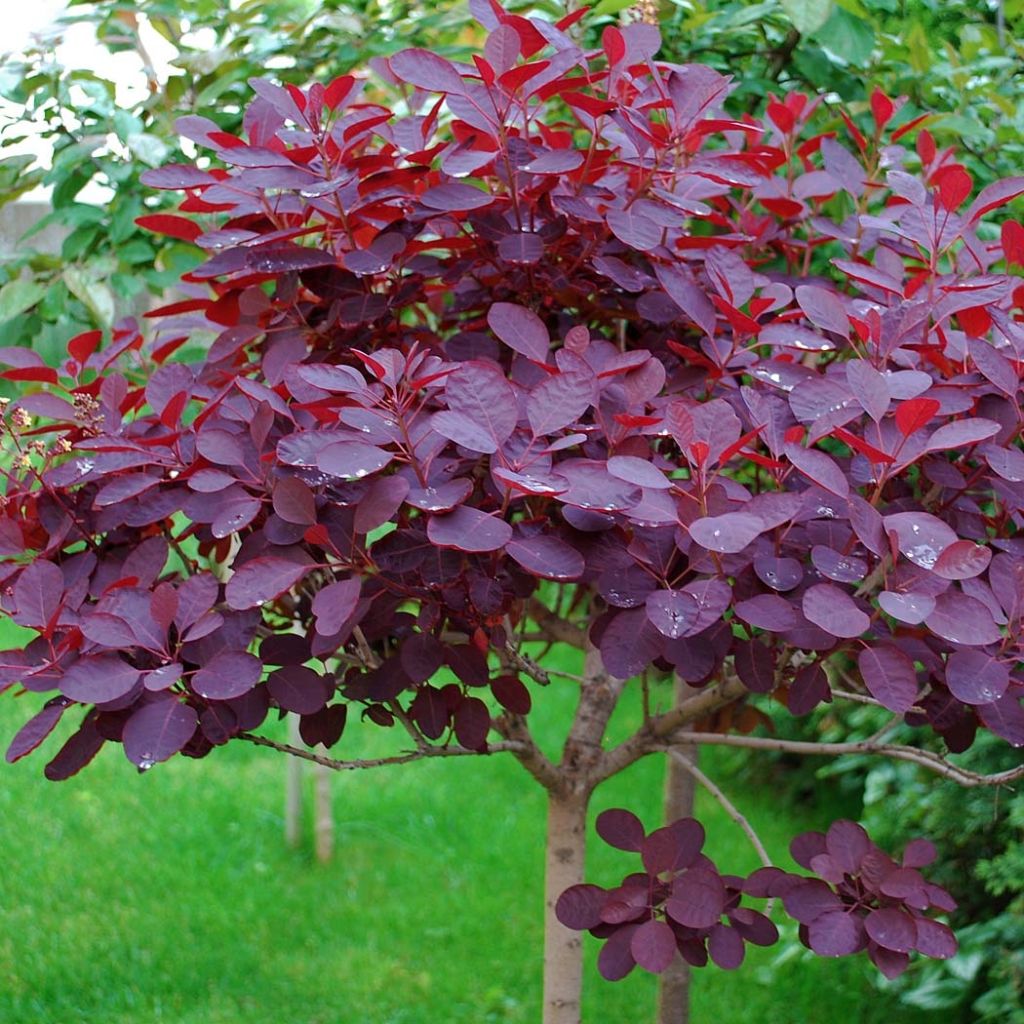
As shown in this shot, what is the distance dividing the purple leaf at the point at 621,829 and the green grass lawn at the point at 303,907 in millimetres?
1668

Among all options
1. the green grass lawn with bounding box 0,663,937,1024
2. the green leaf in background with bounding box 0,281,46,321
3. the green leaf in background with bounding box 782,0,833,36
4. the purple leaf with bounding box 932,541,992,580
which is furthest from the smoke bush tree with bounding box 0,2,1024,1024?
the green grass lawn with bounding box 0,663,937,1024

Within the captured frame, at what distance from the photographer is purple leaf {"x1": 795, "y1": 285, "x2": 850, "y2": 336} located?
1.08 metres

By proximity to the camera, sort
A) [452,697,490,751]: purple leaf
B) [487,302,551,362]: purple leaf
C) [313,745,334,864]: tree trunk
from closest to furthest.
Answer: [487,302,551,362]: purple leaf
[452,697,490,751]: purple leaf
[313,745,334,864]: tree trunk

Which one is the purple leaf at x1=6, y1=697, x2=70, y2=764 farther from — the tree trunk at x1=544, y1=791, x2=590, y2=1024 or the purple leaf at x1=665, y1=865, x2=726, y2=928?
the tree trunk at x1=544, y1=791, x2=590, y2=1024

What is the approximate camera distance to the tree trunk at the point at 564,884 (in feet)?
5.01

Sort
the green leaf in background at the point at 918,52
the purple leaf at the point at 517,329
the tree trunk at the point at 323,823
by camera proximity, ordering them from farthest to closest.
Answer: the tree trunk at the point at 323,823 < the green leaf in background at the point at 918,52 < the purple leaf at the point at 517,329

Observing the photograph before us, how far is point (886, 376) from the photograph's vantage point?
1035 millimetres

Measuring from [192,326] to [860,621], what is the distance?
920 mm

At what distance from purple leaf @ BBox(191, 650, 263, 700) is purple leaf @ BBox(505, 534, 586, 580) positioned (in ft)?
0.78

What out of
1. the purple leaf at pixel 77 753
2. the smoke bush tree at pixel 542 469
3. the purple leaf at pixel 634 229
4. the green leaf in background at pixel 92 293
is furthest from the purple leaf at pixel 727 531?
A: the green leaf in background at pixel 92 293

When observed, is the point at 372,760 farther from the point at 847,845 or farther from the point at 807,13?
the point at 807,13

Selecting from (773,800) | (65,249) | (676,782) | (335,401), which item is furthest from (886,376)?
(773,800)

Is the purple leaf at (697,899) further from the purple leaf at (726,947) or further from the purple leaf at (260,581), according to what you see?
the purple leaf at (260,581)

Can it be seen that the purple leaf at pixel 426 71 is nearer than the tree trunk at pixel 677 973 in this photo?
Yes
